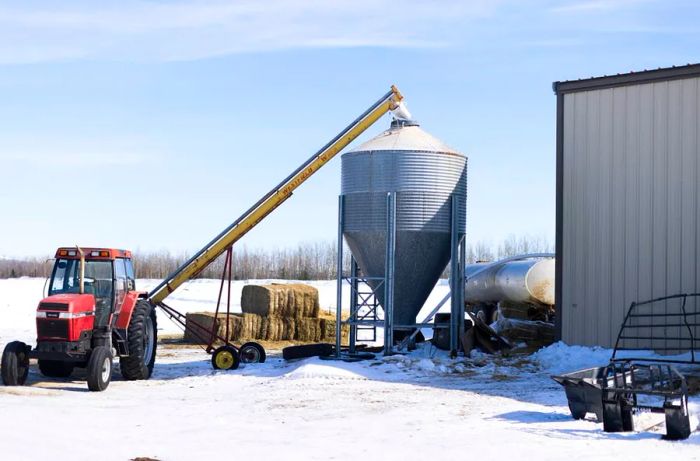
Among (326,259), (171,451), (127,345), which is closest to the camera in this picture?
(171,451)

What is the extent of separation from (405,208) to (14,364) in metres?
8.80

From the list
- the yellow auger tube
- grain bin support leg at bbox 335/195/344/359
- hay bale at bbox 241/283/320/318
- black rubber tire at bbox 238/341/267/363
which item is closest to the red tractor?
the yellow auger tube

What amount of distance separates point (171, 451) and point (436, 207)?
11.6 metres

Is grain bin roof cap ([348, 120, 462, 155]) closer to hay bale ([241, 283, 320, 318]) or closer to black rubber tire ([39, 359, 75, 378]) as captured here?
black rubber tire ([39, 359, 75, 378])

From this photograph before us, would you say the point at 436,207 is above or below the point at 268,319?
above

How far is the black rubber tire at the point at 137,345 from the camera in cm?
1961

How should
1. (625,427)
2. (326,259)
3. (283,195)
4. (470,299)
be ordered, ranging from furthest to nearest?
(326,259), (470,299), (283,195), (625,427)

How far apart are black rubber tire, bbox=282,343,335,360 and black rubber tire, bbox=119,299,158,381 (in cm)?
339

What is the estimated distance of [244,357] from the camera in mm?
22875

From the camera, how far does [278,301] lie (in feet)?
100

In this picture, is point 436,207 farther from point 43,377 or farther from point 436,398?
point 43,377

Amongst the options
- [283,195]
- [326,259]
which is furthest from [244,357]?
[326,259]

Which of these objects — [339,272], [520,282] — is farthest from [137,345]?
[520,282]

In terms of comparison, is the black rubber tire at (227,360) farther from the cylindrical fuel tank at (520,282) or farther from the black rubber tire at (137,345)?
the cylindrical fuel tank at (520,282)
